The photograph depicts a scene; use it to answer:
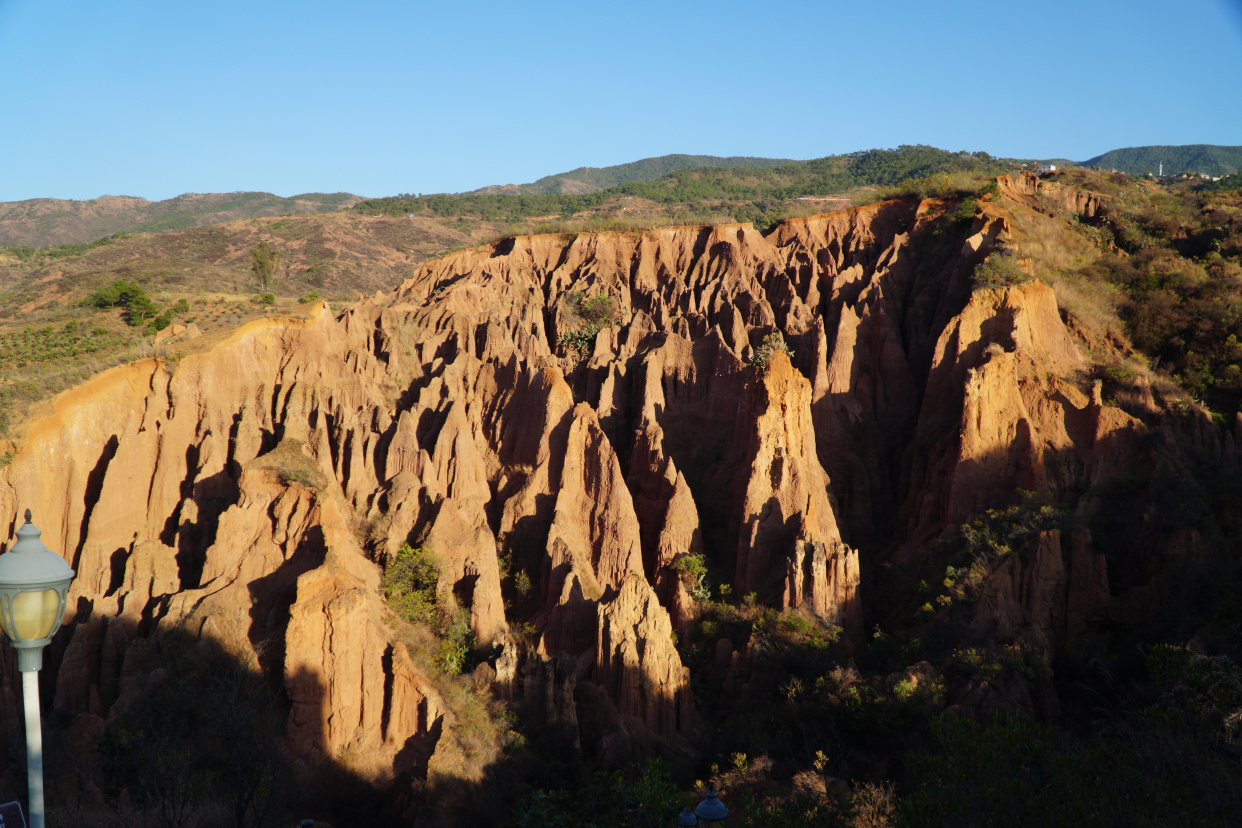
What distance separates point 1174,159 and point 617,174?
103 meters

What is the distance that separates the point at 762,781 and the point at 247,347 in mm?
22059

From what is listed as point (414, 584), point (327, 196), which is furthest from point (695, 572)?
point (327, 196)

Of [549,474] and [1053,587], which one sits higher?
[549,474]

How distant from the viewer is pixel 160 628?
17.0m

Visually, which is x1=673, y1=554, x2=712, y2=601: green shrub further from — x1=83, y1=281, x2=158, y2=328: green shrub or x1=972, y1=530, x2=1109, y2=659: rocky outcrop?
x1=83, y1=281, x2=158, y2=328: green shrub

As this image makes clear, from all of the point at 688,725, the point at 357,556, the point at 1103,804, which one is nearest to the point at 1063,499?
the point at 688,725

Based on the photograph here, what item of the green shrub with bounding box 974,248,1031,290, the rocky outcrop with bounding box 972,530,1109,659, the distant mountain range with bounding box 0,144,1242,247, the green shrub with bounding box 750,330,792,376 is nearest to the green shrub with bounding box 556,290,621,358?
the green shrub with bounding box 750,330,792,376

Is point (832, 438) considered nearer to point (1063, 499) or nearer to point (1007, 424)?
point (1007, 424)

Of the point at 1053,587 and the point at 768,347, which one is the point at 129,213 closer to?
the point at 768,347

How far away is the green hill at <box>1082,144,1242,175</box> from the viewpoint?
373 feet

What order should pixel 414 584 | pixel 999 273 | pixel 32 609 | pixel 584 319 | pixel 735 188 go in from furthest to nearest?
pixel 735 188 < pixel 584 319 < pixel 999 273 < pixel 414 584 < pixel 32 609

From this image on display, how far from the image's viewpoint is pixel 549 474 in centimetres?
2481

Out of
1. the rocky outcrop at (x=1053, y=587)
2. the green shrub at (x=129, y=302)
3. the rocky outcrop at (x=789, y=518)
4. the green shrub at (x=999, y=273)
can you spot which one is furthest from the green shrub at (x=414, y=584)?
the green shrub at (x=129, y=302)

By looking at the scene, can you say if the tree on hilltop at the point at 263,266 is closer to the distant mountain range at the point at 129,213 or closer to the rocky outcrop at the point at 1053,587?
the rocky outcrop at the point at 1053,587
